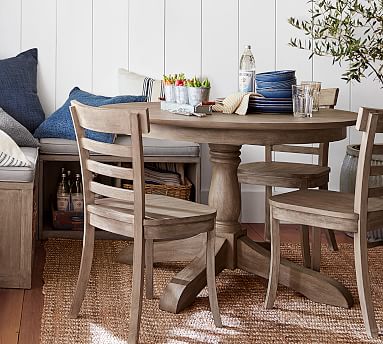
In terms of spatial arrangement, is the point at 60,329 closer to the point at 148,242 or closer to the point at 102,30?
the point at 148,242

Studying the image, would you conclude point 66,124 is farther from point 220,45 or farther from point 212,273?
point 212,273

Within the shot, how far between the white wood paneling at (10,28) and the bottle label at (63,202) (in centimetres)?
93

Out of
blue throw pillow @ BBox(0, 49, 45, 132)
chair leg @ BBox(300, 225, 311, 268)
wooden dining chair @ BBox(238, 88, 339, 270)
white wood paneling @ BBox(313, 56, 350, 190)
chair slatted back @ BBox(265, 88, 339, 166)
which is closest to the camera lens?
wooden dining chair @ BBox(238, 88, 339, 270)

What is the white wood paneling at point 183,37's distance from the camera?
15.4 feet

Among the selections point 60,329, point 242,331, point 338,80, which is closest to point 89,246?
point 60,329

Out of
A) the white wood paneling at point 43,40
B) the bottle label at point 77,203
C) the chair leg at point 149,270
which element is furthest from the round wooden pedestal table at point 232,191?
the white wood paneling at point 43,40

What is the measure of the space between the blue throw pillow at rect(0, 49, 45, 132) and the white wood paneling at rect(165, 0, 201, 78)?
0.77 m

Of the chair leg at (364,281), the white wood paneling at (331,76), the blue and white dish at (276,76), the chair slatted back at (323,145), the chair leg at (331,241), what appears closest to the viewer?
the chair leg at (364,281)

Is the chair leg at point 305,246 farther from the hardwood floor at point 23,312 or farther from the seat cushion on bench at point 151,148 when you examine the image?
the hardwood floor at point 23,312

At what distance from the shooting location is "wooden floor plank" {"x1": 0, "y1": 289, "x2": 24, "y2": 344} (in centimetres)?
287

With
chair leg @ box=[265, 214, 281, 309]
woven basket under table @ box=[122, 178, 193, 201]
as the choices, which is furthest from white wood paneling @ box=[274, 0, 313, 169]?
chair leg @ box=[265, 214, 281, 309]

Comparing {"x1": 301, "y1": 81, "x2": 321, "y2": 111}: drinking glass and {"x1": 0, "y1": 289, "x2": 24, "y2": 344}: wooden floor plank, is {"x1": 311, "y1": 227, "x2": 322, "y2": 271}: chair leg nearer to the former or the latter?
{"x1": 301, "y1": 81, "x2": 321, "y2": 111}: drinking glass

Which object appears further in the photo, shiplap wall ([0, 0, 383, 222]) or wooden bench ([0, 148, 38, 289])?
shiplap wall ([0, 0, 383, 222])

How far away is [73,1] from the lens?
4.66 meters
